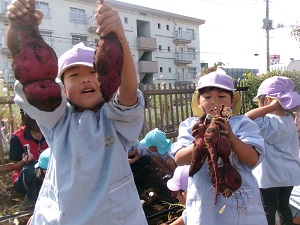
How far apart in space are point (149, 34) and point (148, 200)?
105 ft

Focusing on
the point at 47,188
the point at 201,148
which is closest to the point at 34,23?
the point at 47,188

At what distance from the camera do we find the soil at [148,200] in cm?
342

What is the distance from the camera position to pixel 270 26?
2305cm

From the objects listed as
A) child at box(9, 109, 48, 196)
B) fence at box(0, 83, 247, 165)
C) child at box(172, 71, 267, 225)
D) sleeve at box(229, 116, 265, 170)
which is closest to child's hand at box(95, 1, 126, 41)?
child at box(172, 71, 267, 225)

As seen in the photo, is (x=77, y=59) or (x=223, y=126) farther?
(x=223, y=126)

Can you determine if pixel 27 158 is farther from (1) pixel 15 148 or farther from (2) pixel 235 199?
(2) pixel 235 199

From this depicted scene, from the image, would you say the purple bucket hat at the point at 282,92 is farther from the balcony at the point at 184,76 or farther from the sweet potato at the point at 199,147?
the balcony at the point at 184,76

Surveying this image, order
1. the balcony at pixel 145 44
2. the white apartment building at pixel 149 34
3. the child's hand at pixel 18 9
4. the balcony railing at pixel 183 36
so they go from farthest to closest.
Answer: the balcony railing at pixel 183 36 < the balcony at pixel 145 44 < the white apartment building at pixel 149 34 < the child's hand at pixel 18 9

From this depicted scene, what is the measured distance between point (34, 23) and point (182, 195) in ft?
6.79

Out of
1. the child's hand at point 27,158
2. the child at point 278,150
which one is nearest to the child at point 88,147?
the child at point 278,150

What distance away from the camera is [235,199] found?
1.79 m

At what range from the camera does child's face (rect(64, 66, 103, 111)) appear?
1364 mm

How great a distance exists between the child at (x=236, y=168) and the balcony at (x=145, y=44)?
101 feet

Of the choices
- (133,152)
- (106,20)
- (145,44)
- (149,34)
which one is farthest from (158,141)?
(149,34)
